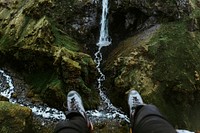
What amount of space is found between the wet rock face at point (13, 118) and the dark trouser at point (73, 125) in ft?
8.74

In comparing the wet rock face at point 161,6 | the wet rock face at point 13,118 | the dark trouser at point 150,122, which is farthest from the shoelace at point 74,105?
the wet rock face at point 161,6

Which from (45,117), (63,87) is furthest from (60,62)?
(45,117)

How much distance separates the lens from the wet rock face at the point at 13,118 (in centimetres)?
759

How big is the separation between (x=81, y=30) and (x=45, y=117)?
3.79 m

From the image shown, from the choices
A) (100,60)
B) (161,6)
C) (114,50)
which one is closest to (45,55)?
(100,60)

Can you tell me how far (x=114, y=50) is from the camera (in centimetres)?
1162

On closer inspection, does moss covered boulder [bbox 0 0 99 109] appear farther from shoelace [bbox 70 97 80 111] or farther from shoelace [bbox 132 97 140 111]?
shoelace [bbox 132 97 140 111]

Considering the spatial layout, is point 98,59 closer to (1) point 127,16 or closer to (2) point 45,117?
(1) point 127,16

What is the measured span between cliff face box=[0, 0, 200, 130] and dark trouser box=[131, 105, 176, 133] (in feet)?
13.8

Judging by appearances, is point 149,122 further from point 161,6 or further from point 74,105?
point 161,6

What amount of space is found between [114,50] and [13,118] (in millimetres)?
5146

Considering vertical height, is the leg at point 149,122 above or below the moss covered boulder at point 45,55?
below

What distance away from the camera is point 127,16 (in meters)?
12.1

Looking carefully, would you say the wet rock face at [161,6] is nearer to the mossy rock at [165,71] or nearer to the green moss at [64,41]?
the mossy rock at [165,71]
